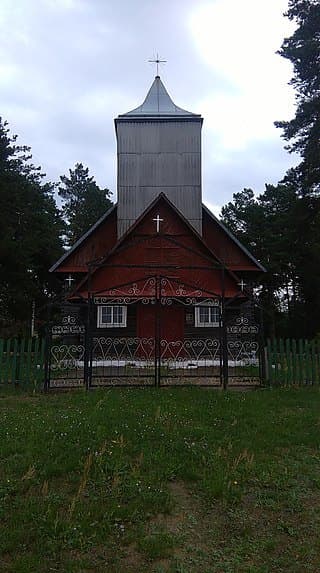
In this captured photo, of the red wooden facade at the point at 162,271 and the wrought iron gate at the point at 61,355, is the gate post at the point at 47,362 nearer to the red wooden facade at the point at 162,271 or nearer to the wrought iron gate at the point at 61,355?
the wrought iron gate at the point at 61,355

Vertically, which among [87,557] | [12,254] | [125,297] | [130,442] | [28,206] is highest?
[28,206]

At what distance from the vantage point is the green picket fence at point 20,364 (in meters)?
11.4

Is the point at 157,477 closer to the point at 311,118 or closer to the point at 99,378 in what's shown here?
the point at 99,378

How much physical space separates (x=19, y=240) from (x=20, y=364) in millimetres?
24797

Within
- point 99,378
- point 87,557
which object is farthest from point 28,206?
point 87,557

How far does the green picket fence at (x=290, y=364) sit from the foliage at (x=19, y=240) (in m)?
22.6

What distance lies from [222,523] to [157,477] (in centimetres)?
104

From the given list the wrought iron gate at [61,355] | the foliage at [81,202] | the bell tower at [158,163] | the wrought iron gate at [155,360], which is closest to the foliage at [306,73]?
the bell tower at [158,163]

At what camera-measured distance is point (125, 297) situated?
53.4 ft

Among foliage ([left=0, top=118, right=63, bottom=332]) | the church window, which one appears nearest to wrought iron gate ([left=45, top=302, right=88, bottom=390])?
the church window

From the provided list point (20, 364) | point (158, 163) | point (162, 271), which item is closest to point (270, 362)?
point (20, 364)

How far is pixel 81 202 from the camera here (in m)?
51.3

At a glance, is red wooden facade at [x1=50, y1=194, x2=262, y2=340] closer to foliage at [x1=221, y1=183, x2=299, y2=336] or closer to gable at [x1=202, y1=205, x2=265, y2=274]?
gable at [x1=202, y1=205, x2=265, y2=274]

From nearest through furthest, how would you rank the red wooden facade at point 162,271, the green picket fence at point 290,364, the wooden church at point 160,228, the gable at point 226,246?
the green picket fence at point 290,364
the red wooden facade at point 162,271
the wooden church at point 160,228
the gable at point 226,246
